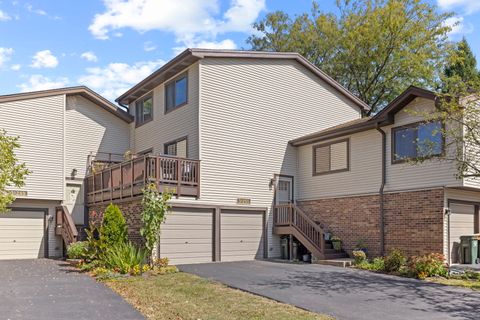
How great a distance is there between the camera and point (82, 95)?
74.5 ft

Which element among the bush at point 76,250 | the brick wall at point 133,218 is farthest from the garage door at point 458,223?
the bush at point 76,250

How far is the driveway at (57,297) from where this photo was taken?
9344mm

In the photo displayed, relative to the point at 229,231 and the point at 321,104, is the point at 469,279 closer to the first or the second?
the point at 229,231

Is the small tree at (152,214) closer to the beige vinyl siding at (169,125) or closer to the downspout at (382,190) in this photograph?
the beige vinyl siding at (169,125)

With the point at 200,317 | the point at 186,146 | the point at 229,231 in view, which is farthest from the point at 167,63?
the point at 200,317

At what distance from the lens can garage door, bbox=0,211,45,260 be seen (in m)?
20.5

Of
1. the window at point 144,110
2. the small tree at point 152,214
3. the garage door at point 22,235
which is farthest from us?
the window at point 144,110

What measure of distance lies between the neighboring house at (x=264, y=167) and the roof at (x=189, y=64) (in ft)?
0.19

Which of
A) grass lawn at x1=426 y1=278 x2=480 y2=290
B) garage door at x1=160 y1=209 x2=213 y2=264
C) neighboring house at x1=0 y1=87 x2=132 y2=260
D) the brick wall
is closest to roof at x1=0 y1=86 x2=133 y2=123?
neighboring house at x1=0 y1=87 x2=132 y2=260

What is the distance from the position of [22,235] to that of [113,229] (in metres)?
6.97

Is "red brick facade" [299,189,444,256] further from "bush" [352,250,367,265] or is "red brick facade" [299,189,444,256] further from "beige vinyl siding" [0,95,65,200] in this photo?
"beige vinyl siding" [0,95,65,200]

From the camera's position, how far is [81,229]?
860 inches

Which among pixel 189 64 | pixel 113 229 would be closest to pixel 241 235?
pixel 113 229

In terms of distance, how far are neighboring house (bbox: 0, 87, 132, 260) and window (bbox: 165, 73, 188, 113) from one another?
3.96 meters
